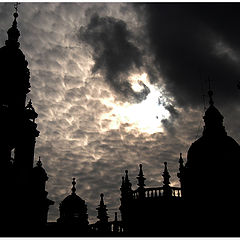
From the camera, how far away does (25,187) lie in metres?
27.8

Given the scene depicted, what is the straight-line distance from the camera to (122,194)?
3678cm

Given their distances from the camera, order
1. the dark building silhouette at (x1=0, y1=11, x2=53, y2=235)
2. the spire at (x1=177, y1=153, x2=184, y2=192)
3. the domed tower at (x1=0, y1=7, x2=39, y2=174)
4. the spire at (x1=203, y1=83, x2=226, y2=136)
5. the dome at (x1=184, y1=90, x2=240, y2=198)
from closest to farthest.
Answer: the dark building silhouette at (x1=0, y1=11, x2=53, y2=235) < the domed tower at (x1=0, y1=7, x2=39, y2=174) < the dome at (x1=184, y1=90, x2=240, y2=198) < the spire at (x1=177, y1=153, x2=184, y2=192) < the spire at (x1=203, y1=83, x2=226, y2=136)

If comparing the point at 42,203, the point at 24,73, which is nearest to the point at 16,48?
the point at 24,73

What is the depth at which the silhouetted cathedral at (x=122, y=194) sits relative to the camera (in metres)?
26.5

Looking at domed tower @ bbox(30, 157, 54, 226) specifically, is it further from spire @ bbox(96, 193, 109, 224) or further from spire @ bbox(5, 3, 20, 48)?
spire @ bbox(5, 3, 20, 48)

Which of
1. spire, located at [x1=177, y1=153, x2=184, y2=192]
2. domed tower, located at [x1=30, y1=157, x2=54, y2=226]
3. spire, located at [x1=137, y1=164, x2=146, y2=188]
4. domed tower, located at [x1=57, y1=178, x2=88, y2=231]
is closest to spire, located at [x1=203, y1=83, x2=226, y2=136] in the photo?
spire, located at [x1=177, y1=153, x2=184, y2=192]

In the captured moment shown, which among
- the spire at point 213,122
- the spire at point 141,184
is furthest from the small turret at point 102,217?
the spire at point 213,122

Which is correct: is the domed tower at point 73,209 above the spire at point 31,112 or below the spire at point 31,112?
below

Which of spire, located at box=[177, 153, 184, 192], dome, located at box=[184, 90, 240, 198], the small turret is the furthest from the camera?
spire, located at box=[177, 153, 184, 192]

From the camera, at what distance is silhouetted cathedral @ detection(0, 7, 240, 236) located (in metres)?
26.5

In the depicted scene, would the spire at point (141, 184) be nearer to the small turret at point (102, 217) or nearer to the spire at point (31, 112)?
the small turret at point (102, 217)

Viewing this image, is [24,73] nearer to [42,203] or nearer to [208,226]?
[42,203]

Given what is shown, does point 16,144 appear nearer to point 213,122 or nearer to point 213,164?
point 213,164

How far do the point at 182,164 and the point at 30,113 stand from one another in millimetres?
20694
